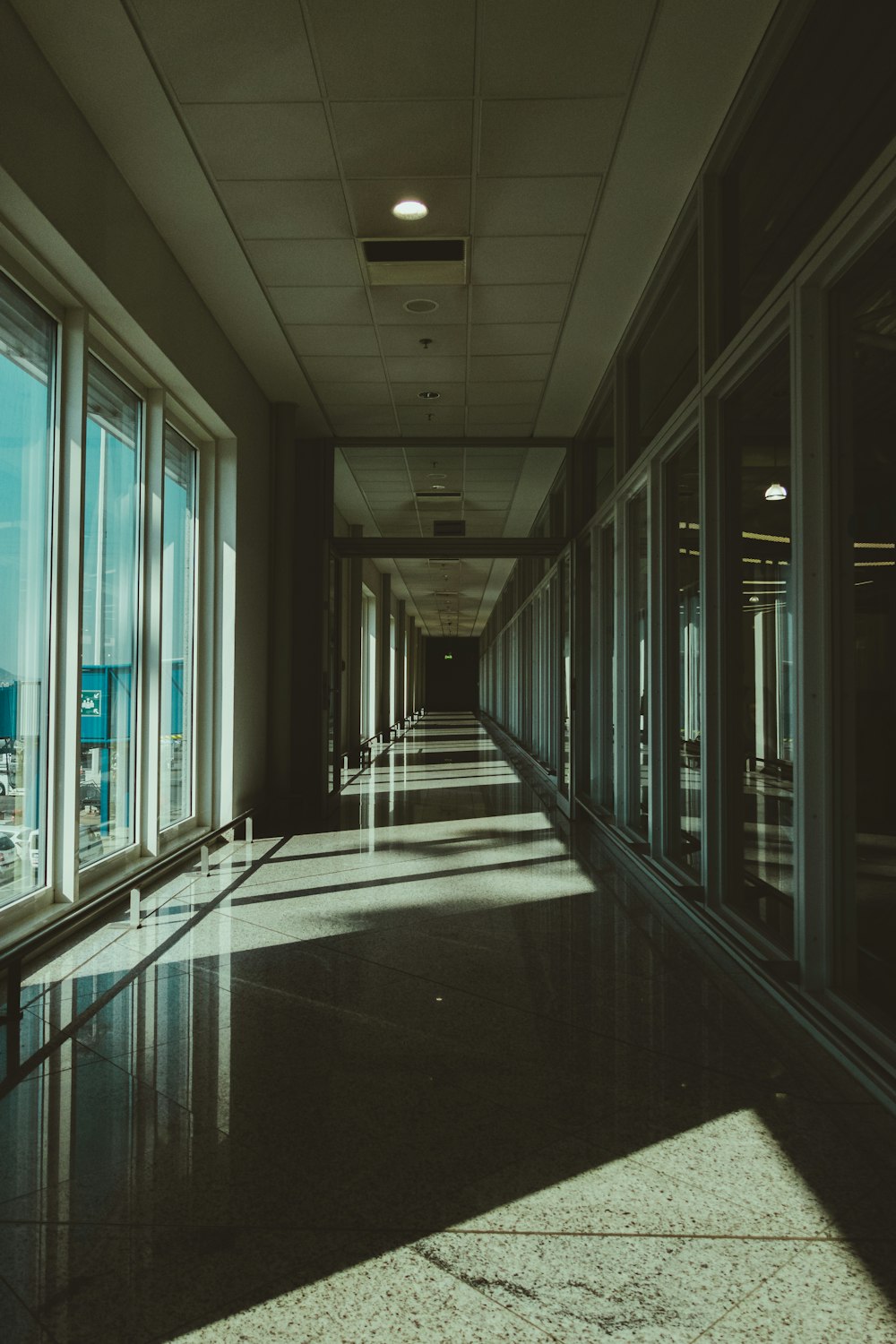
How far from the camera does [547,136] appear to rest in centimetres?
466

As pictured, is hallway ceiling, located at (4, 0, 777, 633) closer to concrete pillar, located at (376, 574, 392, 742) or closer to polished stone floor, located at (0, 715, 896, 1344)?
polished stone floor, located at (0, 715, 896, 1344)

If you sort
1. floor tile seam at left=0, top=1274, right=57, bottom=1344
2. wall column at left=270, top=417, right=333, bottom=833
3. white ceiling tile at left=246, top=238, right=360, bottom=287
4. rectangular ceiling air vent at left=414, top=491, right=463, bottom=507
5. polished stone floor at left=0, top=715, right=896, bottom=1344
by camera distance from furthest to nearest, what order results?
rectangular ceiling air vent at left=414, top=491, right=463, bottom=507
wall column at left=270, top=417, right=333, bottom=833
white ceiling tile at left=246, top=238, right=360, bottom=287
polished stone floor at left=0, top=715, right=896, bottom=1344
floor tile seam at left=0, top=1274, right=57, bottom=1344

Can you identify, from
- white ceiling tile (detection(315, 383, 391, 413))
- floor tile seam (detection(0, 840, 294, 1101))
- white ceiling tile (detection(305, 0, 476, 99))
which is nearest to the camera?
floor tile seam (detection(0, 840, 294, 1101))

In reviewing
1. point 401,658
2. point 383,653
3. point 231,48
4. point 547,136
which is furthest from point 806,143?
point 401,658

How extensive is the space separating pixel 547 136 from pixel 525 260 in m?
1.29

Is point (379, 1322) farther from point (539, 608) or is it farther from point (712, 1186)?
point (539, 608)

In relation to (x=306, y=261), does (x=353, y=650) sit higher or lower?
lower

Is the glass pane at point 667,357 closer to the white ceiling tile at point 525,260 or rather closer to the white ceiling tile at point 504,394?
the white ceiling tile at point 525,260

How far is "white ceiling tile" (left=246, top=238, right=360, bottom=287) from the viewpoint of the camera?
5789 millimetres

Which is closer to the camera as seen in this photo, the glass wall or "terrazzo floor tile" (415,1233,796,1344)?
"terrazzo floor tile" (415,1233,796,1344)

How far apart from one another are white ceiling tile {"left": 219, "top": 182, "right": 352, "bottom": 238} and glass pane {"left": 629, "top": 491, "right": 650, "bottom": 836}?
9.07 ft

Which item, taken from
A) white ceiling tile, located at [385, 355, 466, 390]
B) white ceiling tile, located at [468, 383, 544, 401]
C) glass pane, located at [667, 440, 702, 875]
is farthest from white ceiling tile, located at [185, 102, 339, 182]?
white ceiling tile, located at [468, 383, 544, 401]

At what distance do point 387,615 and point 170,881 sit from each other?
16520mm

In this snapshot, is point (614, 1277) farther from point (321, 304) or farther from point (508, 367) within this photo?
point (508, 367)
